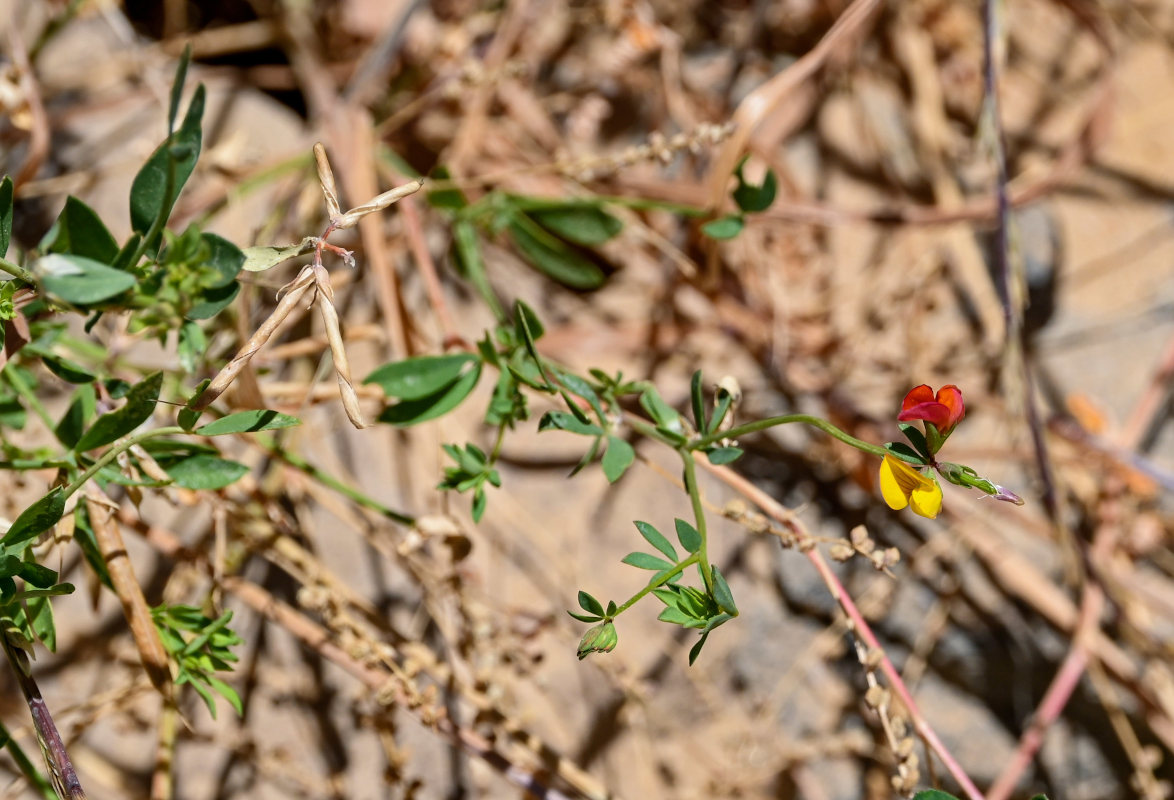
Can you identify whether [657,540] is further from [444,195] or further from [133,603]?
[444,195]

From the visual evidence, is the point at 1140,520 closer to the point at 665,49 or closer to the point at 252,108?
the point at 665,49

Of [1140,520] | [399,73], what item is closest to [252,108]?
[399,73]

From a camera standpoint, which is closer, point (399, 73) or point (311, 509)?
point (311, 509)

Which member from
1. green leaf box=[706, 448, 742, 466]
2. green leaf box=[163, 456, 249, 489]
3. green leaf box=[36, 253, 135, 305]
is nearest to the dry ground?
green leaf box=[163, 456, 249, 489]

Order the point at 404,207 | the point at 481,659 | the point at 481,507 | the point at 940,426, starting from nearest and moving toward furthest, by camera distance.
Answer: the point at 940,426 < the point at 481,507 < the point at 481,659 < the point at 404,207

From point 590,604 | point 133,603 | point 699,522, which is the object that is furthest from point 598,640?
point 133,603

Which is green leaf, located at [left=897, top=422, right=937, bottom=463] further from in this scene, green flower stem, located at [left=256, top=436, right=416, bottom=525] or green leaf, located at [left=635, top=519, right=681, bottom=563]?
green flower stem, located at [left=256, top=436, right=416, bottom=525]
